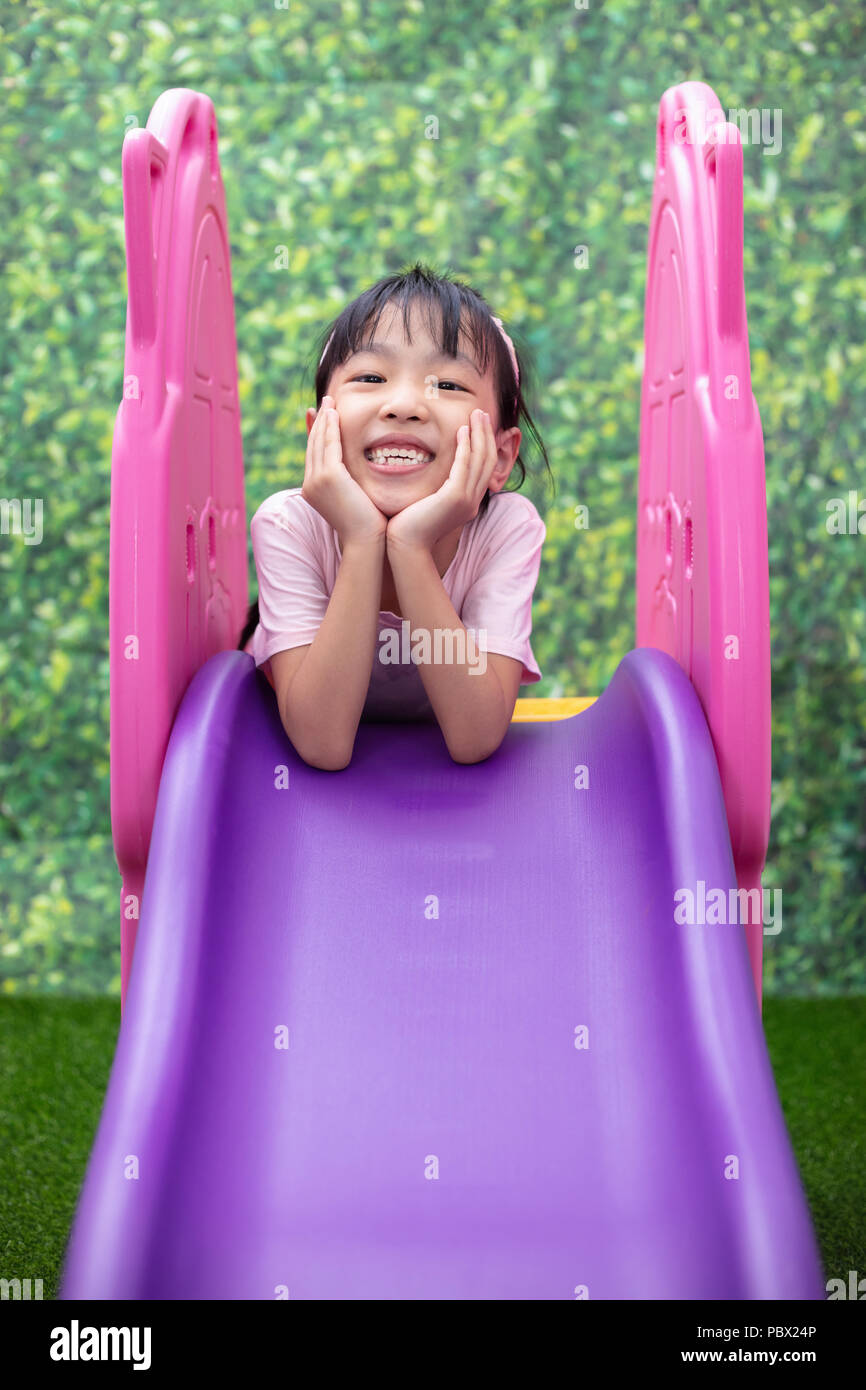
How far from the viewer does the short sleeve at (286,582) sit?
158 cm

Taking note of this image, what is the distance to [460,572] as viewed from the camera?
168cm

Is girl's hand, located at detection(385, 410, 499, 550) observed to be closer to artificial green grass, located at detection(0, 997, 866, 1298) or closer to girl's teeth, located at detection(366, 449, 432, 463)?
girl's teeth, located at detection(366, 449, 432, 463)

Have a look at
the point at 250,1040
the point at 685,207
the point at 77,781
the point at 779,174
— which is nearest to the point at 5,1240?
the point at 250,1040

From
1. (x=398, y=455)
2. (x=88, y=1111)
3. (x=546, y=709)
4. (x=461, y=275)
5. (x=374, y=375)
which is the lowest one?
(x=88, y=1111)

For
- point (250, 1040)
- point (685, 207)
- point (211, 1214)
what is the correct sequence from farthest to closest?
point (685, 207)
point (250, 1040)
point (211, 1214)

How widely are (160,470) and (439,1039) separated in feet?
2.13

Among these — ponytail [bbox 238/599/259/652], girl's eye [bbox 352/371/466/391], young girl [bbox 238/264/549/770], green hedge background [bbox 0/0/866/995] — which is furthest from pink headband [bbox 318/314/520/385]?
green hedge background [bbox 0/0/866/995]

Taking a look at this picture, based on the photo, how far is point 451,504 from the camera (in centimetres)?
149

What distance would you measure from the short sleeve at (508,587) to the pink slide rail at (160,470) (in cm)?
34

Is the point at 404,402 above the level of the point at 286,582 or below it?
above

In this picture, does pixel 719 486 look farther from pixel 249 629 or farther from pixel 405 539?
pixel 249 629

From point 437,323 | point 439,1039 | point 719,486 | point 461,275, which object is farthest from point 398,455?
point 461,275

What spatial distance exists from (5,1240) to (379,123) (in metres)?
2.18

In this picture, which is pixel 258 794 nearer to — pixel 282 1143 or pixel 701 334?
pixel 282 1143
